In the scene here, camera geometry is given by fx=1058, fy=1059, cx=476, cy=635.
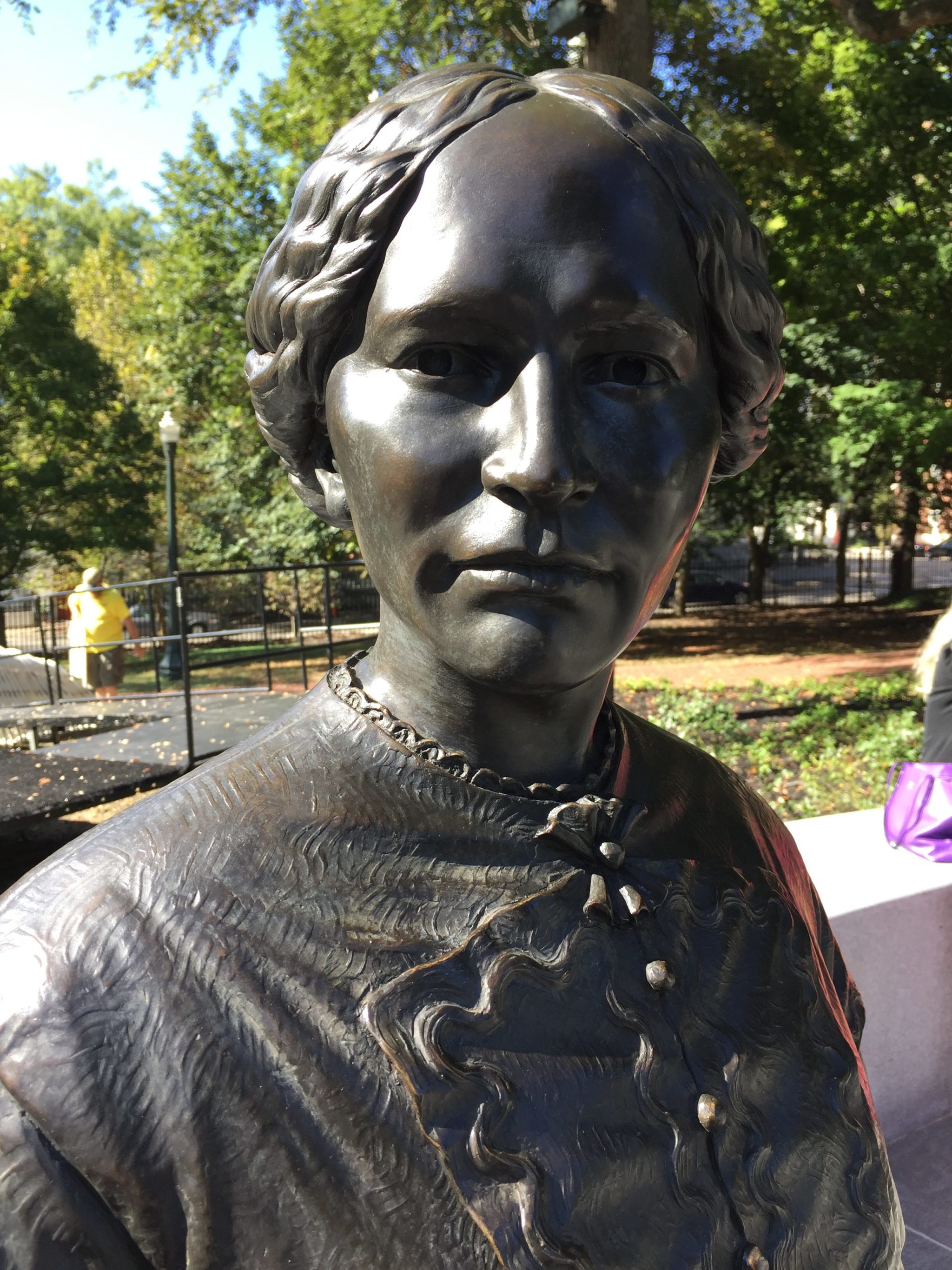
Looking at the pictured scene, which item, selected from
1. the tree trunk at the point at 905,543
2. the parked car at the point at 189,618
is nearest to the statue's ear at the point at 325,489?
the tree trunk at the point at 905,543

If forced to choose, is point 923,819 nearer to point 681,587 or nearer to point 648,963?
point 648,963

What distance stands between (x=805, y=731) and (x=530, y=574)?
29.2ft

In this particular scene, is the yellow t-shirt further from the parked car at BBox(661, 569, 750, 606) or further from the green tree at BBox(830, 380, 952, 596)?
the parked car at BBox(661, 569, 750, 606)

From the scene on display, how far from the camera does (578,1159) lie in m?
0.97

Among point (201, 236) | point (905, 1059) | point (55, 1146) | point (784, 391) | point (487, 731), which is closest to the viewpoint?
point (55, 1146)

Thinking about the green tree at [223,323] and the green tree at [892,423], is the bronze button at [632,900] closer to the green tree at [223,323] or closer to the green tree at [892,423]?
the green tree at [892,423]

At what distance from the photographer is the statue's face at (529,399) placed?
0.98 meters

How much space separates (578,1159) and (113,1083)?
419mm

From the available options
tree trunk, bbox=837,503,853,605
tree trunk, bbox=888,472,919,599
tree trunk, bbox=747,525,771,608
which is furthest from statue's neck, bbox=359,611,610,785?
tree trunk, bbox=747,525,771,608

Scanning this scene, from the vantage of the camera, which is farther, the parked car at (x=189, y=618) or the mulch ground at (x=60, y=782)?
the parked car at (x=189, y=618)

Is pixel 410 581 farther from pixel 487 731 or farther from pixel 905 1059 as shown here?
pixel 905 1059

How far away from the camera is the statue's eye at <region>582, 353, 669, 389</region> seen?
3.38 ft

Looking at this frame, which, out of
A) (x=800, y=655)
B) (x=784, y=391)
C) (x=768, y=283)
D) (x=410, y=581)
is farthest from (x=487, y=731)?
(x=800, y=655)

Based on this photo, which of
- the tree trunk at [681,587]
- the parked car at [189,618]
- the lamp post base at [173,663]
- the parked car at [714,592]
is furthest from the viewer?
the parked car at [714,592]
